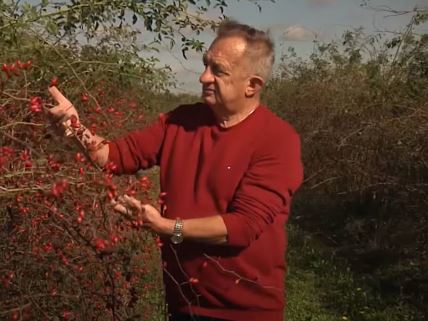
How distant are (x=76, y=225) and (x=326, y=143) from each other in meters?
8.06

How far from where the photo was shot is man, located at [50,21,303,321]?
239 cm

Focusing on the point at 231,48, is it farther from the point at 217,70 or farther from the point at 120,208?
the point at 120,208

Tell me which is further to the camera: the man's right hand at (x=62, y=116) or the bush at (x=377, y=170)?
the bush at (x=377, y=170)

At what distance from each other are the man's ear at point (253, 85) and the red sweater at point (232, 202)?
0.22 feet

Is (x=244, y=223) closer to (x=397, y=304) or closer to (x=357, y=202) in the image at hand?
(x=397, y=304)

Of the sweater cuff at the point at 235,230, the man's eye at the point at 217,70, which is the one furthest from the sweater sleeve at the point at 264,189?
the man's eye at the point at 217,70

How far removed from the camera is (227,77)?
2.44 meters

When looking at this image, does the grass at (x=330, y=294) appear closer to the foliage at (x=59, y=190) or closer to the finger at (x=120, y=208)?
the foliage at (x=59, y=190)

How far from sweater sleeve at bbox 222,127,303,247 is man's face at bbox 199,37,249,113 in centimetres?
17

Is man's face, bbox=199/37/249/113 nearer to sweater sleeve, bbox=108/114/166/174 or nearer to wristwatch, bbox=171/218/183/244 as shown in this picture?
sweater sleeve, bbox=108/114/166/174

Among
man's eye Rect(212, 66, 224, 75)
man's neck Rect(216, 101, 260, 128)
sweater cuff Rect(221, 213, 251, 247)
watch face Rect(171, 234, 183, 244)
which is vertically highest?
man's eye Rect(212, 66, 224, 75)

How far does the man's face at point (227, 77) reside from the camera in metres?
2.44

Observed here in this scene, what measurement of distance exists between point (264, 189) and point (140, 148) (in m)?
0.48

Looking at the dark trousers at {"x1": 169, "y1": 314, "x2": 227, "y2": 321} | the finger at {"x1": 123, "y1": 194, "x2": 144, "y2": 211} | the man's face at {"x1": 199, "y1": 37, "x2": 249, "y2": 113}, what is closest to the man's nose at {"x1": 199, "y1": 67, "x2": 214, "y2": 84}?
the man's face at {"x1": 199, "y1": 37, "x2": 249, "y2": 113}
